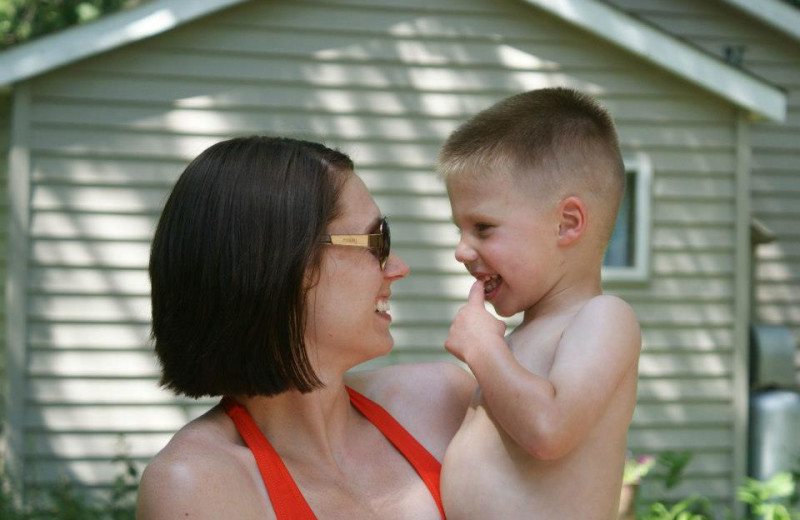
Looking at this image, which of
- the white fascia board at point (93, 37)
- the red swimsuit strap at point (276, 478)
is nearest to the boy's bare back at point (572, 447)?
the red swimsuit strap at point (276, 478)

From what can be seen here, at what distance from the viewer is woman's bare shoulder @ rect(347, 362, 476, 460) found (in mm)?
2639

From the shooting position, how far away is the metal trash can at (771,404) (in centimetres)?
899

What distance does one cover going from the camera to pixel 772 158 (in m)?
9.91

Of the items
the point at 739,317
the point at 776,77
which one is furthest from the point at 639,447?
the point at 776,77

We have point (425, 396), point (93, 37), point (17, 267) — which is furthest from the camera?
point (17, 267)

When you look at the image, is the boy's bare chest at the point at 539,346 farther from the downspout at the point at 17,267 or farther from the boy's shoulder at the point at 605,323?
the downspout at the point at 17,267

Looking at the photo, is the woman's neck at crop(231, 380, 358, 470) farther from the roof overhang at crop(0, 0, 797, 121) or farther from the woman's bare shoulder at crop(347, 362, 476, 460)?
the roof overhang at crop(0, 0, 797, 121)

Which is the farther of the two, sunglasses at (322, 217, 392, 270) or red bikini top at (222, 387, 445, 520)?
sunglasses at (322, 217, 392, 270)

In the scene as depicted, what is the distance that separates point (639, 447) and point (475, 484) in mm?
6408

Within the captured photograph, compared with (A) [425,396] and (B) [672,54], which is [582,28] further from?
(A) [425,396]

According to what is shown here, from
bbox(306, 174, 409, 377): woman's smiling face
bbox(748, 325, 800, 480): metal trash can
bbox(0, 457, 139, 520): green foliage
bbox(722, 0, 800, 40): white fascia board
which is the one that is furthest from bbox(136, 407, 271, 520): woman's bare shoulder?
bbox(722, 0, 800, 40): white fascia board

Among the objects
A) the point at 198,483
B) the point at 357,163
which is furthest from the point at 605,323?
the point at 357,163

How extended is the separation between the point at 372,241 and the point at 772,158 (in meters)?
8.23

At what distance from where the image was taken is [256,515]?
2150 millimetres
